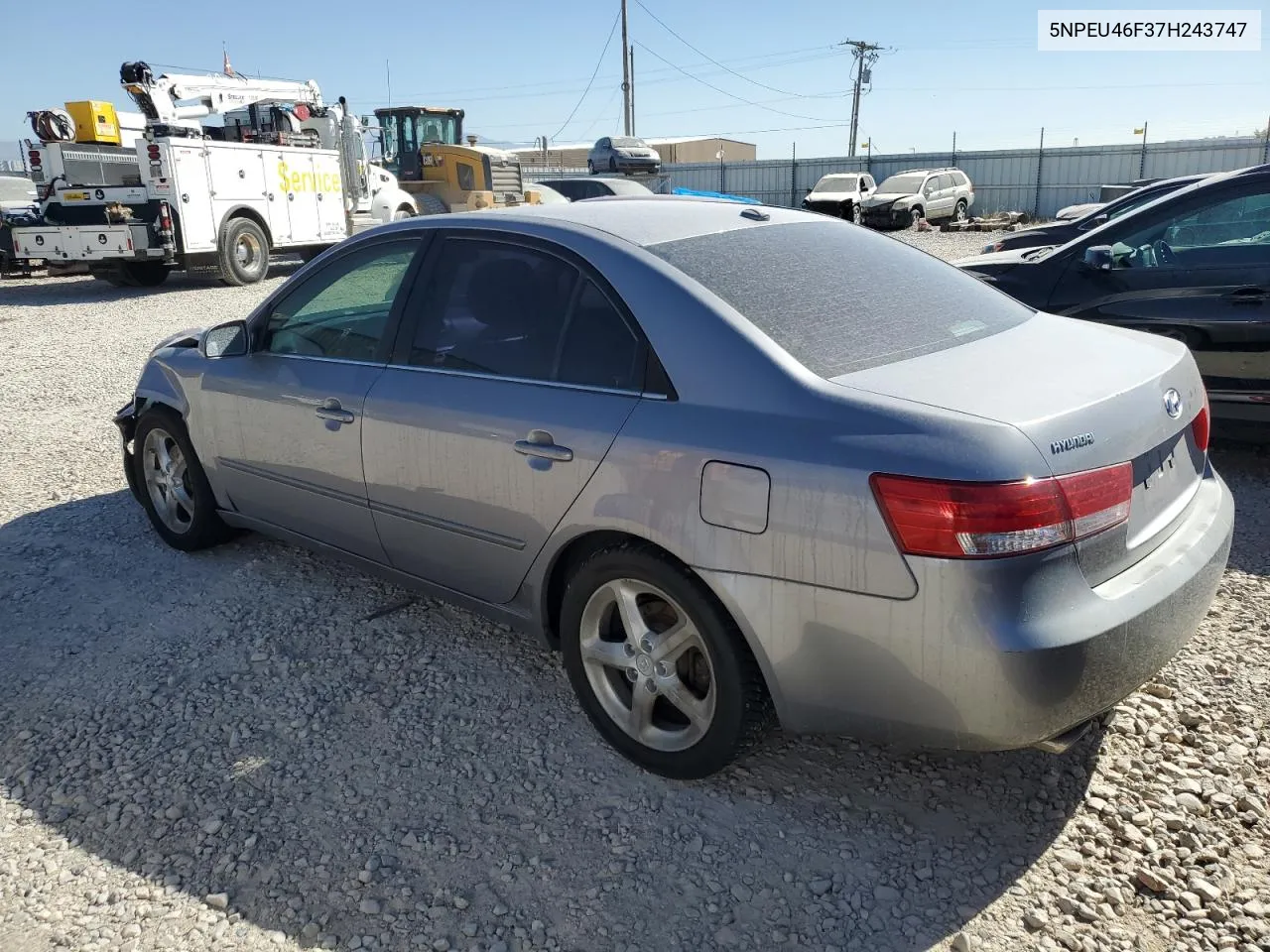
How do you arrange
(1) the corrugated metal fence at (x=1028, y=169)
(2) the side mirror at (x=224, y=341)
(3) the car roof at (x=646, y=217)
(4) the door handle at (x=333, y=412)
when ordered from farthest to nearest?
1. (1) the corrugated metal fence at (x=1028, y=169)
2. (2) the side mirror at (x=224, y=341)
3. (4) the door handle at (x=333, y=412)
4. (3) the car roof at (x=646, y=217)

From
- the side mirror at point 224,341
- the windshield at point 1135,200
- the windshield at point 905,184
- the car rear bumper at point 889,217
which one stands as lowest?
the car rear bumper at point 889,217

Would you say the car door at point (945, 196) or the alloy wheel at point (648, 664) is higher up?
the car door at point (945, 196)

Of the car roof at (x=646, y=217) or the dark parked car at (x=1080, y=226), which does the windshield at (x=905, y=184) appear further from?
the car roof at (x=646, y=217)

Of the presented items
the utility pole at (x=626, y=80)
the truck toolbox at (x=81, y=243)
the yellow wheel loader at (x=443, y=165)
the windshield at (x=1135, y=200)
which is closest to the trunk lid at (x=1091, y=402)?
the windshield at (x=1135, y=200)

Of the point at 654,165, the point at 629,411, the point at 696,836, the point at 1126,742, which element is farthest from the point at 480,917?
the point at 654,165

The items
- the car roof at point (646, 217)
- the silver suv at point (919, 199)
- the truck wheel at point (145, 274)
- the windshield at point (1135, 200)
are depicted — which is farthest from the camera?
the silver suv at point (919, 199)

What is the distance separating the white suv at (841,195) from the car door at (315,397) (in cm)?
2635

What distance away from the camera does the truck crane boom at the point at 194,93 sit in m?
16.0

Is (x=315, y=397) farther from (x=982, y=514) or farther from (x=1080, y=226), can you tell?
(x=1080, y=226)

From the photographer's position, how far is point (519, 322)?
3205 mm

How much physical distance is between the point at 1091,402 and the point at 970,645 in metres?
0.72

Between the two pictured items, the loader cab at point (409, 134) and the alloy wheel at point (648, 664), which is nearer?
the alloy wheel at point (648, 664)

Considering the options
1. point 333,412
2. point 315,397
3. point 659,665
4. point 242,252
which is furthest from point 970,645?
point 242,252

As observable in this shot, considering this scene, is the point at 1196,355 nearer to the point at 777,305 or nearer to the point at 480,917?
the point at 777,305
